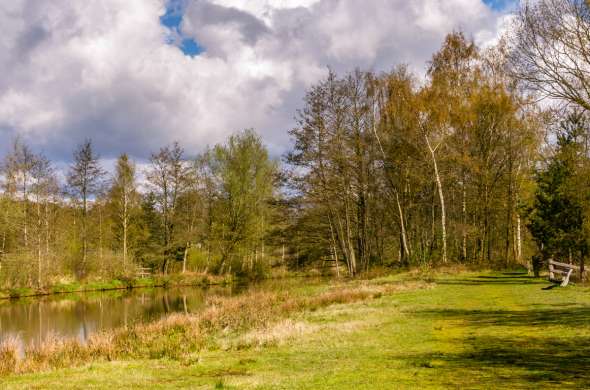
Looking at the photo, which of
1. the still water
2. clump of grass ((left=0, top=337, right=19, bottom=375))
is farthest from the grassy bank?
clump of grass ((left=0, top=337, right=19, bottom=375))

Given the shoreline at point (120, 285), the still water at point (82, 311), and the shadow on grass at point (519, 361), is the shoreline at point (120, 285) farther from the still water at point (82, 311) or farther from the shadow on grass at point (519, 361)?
the shadow on grass at point (519, 361)

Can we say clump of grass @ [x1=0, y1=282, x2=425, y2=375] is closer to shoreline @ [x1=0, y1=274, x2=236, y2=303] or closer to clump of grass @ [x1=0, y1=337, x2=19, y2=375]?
clump of grass @ [x1=0, y1=337, x2=19, y2=375]

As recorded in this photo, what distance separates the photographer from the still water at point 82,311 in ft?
78.1

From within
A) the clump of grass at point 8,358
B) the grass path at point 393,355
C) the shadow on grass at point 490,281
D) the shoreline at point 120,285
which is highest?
the grass path at point 393,355

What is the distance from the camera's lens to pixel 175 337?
53.1ft

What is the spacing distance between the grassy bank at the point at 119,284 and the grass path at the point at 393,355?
105 feet

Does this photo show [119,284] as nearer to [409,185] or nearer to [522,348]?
[409,185]

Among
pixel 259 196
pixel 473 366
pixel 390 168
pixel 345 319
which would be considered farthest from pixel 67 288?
pixel 473 366

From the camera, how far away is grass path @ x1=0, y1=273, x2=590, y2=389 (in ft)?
27.3

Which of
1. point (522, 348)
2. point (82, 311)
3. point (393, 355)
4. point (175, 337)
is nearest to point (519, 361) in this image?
point (522, 348)

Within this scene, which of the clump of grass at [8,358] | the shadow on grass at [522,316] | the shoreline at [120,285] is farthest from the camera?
the shoreline at [120,285]

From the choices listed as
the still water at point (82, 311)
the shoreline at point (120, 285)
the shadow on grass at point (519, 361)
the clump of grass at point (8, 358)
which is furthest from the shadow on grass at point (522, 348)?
the shoreline at point (120, 285)

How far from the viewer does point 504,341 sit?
425 inches

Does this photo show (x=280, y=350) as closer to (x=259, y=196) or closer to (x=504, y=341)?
(x=504, y=341)
